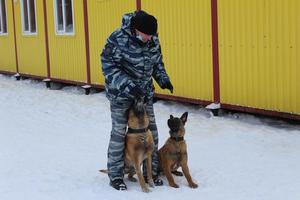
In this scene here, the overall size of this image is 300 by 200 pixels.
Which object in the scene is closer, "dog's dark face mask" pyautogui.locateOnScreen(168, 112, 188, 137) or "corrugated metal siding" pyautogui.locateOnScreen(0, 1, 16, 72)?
"dog's dark face mask" pyautogui.locateOnScreen(168, 112, 188, 137)

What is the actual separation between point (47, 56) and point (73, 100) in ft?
10.8

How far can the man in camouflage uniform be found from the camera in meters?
5.06

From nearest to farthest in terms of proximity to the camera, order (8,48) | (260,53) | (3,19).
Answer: (260,53), (8,48), (3,19)

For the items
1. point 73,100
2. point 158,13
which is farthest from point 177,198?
point 73,100

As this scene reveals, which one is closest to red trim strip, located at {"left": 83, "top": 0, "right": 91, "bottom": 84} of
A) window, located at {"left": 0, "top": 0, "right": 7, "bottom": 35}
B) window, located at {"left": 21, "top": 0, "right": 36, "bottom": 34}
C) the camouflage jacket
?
window, located at {"left": 21, "top": 0, "right": 36, "bottom": 34}

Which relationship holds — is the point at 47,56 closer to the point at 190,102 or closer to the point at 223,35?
the point at 190,102

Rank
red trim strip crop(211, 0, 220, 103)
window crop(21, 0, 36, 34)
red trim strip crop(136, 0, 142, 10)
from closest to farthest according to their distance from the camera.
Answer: red trim strip crop(211, 0, 220, 103) < red trim strip crop(136, 0, 142, 10) < window crop(21, 0, 36, 34)

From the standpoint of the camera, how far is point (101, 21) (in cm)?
1221

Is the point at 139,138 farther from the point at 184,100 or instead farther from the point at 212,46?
the point at 184,100

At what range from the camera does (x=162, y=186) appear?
5480 millimetres

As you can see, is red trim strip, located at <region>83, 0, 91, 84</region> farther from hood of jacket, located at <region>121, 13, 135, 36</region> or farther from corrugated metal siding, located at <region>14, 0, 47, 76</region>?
hood of jacket, located at <region>121, 13, 135, 36</region>

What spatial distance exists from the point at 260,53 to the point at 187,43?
1840 mm

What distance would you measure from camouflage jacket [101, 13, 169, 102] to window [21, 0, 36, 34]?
11148 millimetres

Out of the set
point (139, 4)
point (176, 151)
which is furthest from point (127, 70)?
point (139, 4)
